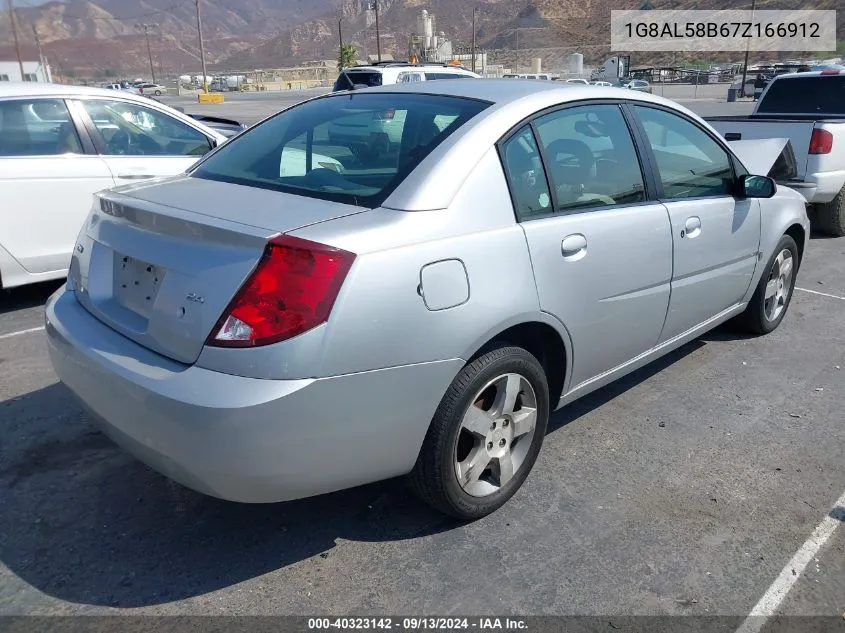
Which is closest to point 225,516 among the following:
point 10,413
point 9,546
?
point 9,546

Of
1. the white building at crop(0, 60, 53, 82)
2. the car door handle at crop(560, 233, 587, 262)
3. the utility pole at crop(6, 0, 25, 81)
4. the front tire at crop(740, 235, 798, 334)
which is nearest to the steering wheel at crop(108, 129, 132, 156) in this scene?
the car door handle at crop(560, 233, 587, 262)

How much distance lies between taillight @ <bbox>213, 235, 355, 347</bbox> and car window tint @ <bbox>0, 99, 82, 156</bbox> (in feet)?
13.2

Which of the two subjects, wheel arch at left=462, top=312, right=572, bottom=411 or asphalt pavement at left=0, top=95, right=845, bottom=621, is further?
wheel arch at left=462, top=312, right=572, bottom=411

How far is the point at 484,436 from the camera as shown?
2.89 metres

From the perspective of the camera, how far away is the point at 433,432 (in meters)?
2.65

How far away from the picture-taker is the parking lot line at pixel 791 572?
2475 millimetres

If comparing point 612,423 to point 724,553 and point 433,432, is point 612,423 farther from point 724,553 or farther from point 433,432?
point 433,432

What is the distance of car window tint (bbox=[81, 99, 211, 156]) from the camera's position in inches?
230

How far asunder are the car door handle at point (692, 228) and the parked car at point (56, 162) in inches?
164

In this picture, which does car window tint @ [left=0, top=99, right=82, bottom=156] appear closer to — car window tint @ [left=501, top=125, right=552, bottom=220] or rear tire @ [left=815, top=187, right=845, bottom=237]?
car window tint @ [left=501, top=125, right=552, bottom=220]

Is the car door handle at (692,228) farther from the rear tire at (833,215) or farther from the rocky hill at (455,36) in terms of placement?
the rocky hill at (455,36)

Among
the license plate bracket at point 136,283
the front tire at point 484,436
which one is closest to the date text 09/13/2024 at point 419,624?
the front tire at point 484,436

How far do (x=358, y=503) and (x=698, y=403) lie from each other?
2.06 meters

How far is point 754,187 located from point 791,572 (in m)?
2.32
